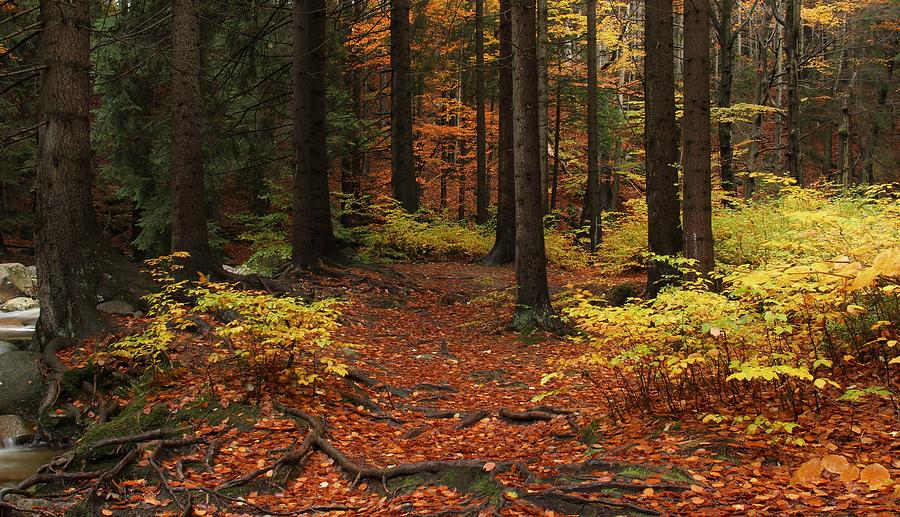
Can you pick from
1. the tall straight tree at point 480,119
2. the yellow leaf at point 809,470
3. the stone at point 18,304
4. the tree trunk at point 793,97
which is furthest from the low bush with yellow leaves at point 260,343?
the tree trunk at point 793,97

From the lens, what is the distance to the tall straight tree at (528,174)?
9109mm

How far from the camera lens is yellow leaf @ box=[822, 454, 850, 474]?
2.80 meters

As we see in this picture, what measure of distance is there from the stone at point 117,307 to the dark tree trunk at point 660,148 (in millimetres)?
7712

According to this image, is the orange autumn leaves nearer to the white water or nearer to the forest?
the forest

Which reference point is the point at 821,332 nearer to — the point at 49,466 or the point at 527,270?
the point at 527,270

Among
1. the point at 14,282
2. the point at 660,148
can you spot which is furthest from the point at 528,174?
the point at 14,282

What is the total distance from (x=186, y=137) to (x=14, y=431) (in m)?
4.55

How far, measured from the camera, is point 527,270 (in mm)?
9477

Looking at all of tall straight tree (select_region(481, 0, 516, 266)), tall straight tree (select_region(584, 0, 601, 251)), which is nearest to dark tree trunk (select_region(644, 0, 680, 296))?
tall straight tree (select_region(481, 0, 516, 266))

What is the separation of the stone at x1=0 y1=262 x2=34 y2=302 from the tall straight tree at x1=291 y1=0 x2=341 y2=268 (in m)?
6.96

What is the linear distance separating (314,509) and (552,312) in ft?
20.4

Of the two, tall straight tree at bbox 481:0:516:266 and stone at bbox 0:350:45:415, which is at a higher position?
tall straight tree at bbox 481:0:516:266

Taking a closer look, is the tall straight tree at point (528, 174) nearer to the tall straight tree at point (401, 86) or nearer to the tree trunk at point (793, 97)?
the tall straight tree at point (401, 86)

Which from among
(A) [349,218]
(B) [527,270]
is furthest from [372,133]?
(B) [527,270]
